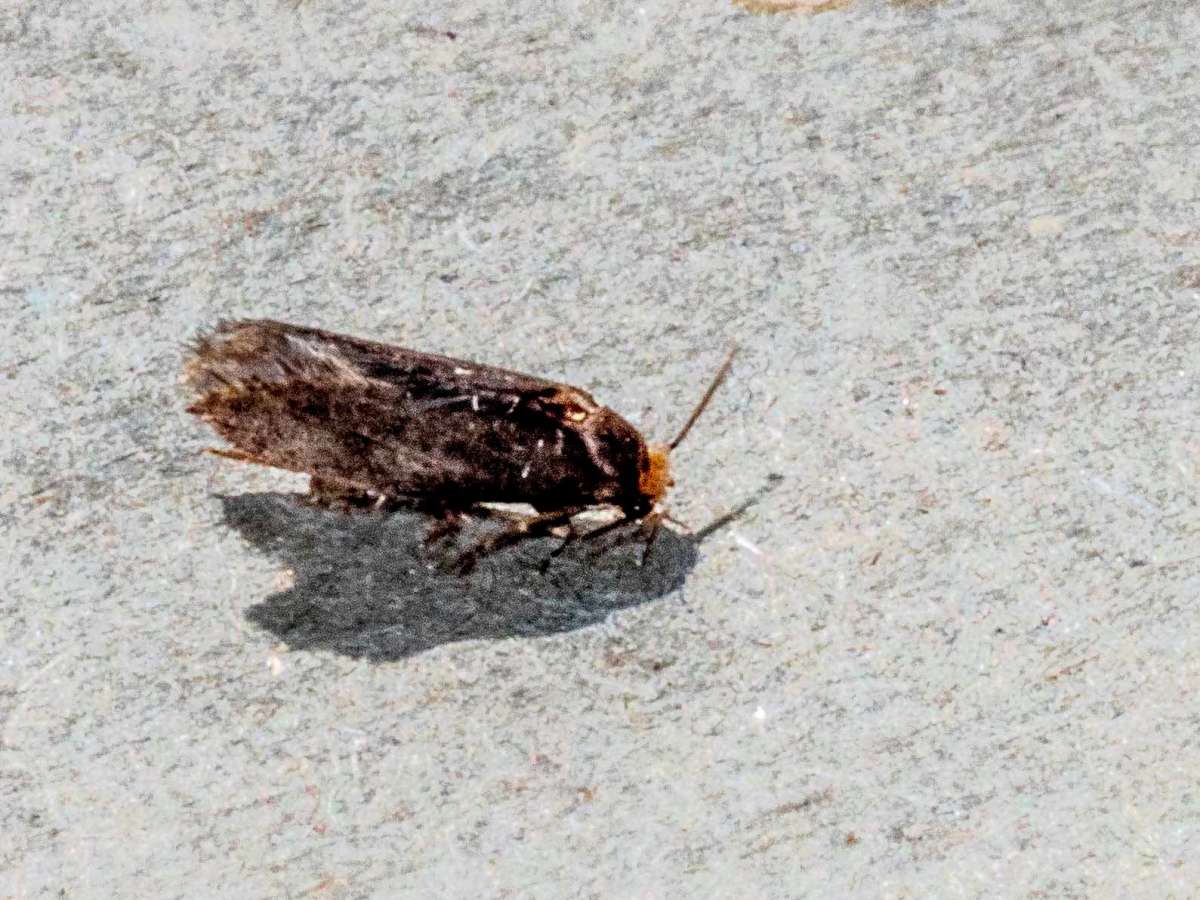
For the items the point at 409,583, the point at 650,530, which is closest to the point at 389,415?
the point at 409,583

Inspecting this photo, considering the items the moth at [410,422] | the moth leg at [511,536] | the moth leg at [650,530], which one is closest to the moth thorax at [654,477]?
the moth at [410,422]

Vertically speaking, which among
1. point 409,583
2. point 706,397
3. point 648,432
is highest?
point 706,397

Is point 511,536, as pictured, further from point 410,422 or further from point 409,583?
point 410,422

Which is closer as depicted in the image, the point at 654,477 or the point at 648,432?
the point at 654,477

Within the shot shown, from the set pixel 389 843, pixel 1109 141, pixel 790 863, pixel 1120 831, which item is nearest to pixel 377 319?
pixel 389 843

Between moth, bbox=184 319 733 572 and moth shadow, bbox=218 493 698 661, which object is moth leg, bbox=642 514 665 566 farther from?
moth, bbox=184 319 733 572

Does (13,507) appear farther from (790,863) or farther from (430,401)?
(790,863)
